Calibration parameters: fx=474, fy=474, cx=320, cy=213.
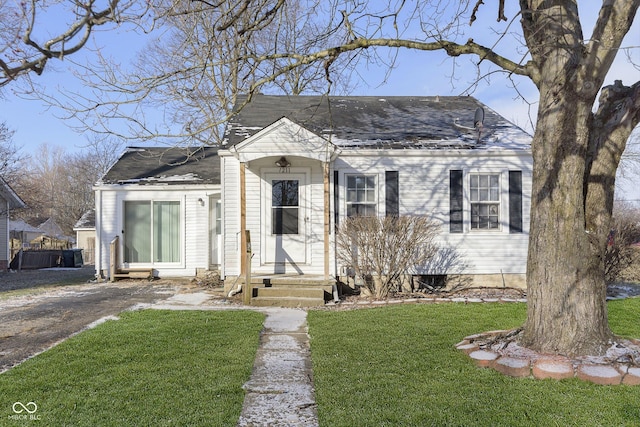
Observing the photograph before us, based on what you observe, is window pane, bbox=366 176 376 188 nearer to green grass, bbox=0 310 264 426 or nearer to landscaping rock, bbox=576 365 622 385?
green grass, bbox=0 310 264 426

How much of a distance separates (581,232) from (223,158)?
749 cm

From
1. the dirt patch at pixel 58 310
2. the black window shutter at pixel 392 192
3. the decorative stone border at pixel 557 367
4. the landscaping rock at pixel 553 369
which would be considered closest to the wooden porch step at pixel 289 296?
the dirt patch at pixel 58 310

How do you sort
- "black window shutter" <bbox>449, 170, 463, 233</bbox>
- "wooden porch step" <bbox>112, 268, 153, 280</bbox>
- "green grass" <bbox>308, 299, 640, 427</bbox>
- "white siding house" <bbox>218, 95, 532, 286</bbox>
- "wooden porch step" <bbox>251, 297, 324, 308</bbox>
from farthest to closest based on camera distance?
"wooden porch step" <bbox>112, 268, 153, 280</bbox>, "black window shutter" <bbox>449, 170, 463, 233</bbox>, "white siding house" <bbox>218, 95, 532, 286</bbox>, "wooden porch step" <bbox>251, 297, 324, 308</bbox>, "green grass" <bbox>308, 299, 640, 427</bbox>

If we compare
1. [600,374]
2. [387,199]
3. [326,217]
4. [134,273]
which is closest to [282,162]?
[326,217]

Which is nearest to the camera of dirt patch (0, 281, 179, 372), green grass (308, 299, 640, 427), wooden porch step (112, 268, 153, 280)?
green grass (308, 299, 640, 427)

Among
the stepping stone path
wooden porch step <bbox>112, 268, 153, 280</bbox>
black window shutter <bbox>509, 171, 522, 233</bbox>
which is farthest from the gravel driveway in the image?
black window shutter <bbox>509, 171, 522, 233</bbox>

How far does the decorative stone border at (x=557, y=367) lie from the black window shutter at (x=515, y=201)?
5.94m

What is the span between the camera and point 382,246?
946 cm

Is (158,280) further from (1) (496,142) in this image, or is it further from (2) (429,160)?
(1) (496,142)

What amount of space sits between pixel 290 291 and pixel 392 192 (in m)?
3.35

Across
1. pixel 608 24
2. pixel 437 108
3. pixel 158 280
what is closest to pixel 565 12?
pixel 608 24

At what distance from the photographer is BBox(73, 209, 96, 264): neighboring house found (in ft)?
66.5

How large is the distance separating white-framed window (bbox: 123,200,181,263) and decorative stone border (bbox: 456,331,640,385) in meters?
9.93

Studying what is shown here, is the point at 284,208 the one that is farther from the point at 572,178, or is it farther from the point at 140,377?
the point at 572,178
